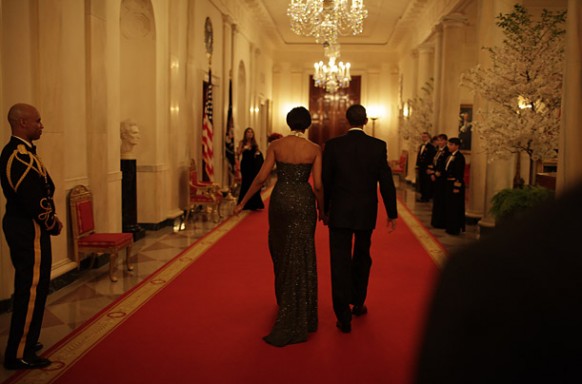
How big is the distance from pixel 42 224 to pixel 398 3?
16.9 m

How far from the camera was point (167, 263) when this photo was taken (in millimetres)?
7625

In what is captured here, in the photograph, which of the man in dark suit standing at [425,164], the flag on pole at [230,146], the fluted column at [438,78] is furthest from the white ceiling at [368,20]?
the man in dark suit standing at [425,164]

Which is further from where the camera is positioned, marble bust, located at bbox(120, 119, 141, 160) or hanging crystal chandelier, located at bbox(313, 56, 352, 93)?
hanging crystal chandelier, located at bbox(313, 56, 352, 93)

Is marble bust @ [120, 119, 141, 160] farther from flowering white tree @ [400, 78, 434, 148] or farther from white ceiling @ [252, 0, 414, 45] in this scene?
white ceiling @ [252, 0, 414, 45]

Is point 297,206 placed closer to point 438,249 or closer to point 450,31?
point 438,249

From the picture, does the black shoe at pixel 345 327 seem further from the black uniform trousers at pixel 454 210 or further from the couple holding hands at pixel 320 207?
the black uniform trousers at pixel 454 210

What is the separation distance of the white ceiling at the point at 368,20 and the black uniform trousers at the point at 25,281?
49.8ft

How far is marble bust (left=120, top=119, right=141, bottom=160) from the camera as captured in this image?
895 cm

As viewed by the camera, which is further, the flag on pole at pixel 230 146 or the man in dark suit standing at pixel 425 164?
the flag on pole at pixel 230 146

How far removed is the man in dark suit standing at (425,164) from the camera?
14.4 m

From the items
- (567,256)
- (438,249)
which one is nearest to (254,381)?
(567,256)

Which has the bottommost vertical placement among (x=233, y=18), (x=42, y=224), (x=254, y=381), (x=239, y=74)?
(x=254, y=381)

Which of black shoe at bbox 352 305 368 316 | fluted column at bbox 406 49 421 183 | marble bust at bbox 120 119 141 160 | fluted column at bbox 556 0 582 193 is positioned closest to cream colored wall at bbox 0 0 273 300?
marble bust at bbox 120 119 141 160

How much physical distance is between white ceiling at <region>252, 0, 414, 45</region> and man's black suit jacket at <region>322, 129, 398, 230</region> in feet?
46.8
